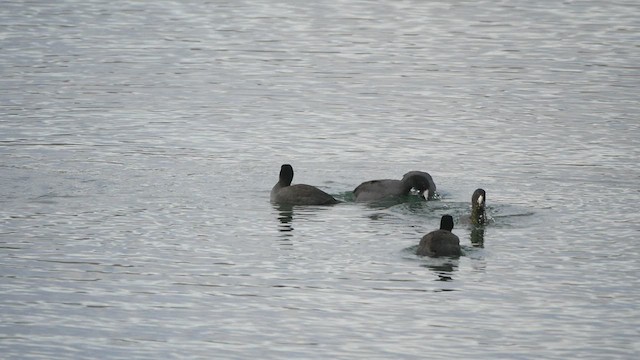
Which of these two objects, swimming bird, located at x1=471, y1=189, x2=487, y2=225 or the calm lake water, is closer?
the calm lake water

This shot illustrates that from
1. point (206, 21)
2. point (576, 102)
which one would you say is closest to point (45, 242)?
point (576, 102)

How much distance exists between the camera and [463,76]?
33094 mm

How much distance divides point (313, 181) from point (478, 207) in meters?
4.15

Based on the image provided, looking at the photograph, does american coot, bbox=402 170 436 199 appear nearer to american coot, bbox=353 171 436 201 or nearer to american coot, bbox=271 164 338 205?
american coot, bbox=353 171 436 201

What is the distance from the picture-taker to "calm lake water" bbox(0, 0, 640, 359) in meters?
15.6

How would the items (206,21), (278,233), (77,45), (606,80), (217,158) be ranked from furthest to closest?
(206,21)
(77,45)
(606,80)
(217,158)
(278,233)

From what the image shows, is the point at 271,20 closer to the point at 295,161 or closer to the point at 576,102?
the point at 576,102

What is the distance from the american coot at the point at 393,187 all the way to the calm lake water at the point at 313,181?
0.25 metres

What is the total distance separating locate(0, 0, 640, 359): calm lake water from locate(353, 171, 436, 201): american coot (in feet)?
0.82

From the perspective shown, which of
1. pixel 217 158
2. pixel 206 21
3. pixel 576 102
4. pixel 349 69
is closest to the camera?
pixel 217 158

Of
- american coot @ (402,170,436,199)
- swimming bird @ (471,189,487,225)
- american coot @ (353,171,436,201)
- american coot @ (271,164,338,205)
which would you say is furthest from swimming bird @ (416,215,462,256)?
american coot @ (271,164,338,205)

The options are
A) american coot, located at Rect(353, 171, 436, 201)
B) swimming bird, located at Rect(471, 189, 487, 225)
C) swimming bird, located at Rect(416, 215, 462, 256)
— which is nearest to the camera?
swimming bird, located at Rect(416, 215, 462, 256)

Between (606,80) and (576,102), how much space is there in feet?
8.73

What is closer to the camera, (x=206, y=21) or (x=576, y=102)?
(x=576, y=102)
